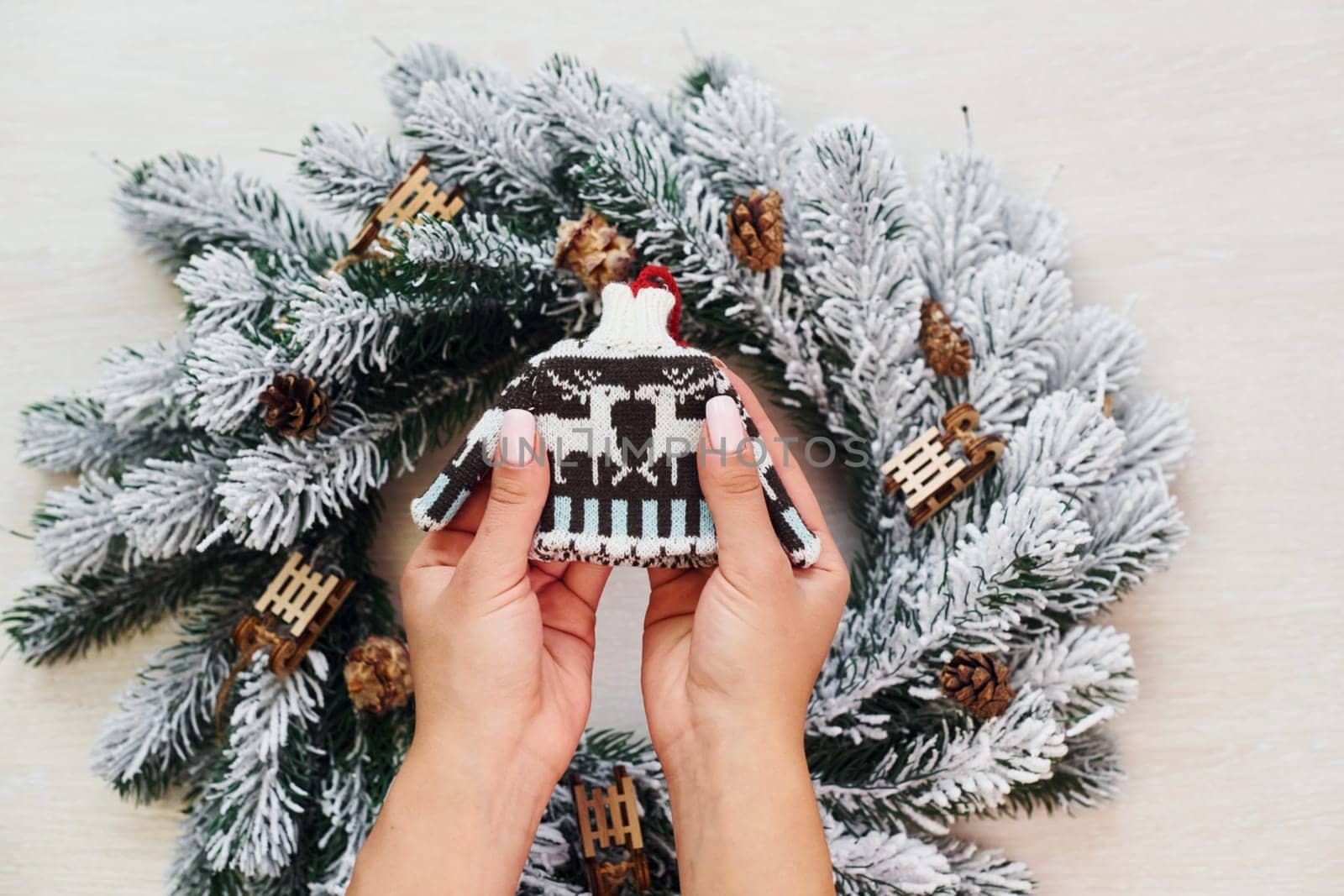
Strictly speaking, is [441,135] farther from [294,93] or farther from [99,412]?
[99,412]

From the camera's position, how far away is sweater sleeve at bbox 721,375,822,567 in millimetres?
675

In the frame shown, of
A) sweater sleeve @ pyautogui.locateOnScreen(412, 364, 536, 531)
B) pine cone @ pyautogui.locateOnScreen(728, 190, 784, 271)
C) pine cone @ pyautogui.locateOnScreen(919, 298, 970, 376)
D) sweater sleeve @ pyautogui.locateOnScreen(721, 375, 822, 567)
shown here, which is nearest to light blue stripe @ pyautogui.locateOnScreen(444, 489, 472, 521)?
sweater sleeve @ pyautogui.locateOnScreen(412, 364, 536, 531)

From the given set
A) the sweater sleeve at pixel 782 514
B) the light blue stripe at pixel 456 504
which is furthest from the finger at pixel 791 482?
the light blue stripe at pixel 456 504

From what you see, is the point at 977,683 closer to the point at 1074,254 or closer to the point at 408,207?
the point at 1074,254

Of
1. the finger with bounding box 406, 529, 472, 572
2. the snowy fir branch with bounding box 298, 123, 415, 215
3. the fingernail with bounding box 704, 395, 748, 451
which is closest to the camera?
the fingernail with bounding box 704, 395, 748, 451

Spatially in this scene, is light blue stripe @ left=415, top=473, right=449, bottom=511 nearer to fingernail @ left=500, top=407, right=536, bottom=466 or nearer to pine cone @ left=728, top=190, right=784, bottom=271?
fingernail @ left=500, top=407, right=536, bottom=466

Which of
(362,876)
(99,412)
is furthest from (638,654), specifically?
(99,412)

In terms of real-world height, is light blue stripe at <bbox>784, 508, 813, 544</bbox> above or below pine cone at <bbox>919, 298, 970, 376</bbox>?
below

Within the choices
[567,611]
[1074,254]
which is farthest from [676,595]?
[1074,254]

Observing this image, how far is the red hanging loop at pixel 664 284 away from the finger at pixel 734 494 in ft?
0.33

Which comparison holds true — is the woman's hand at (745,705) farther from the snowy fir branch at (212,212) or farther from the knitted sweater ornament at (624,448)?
the snowy fir branch at (212,212)

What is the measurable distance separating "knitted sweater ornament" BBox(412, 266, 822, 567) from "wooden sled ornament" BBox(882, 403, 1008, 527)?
0.20 metres

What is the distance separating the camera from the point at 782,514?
2.22ft

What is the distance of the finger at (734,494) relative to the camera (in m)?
0.62
